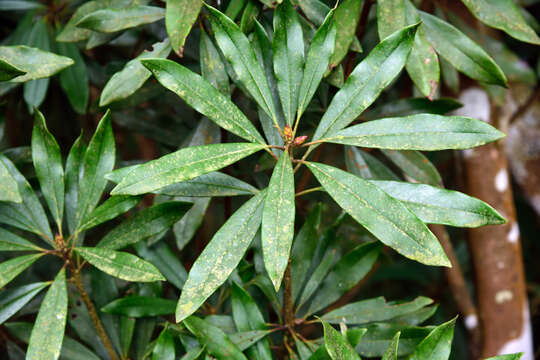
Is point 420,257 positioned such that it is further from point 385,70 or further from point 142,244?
point 142,244

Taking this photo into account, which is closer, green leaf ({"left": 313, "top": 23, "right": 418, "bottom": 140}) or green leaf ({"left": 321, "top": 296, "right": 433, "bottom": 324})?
green leaf ({"left": 313, "top": 23, "right": 418, "bottom": 140})

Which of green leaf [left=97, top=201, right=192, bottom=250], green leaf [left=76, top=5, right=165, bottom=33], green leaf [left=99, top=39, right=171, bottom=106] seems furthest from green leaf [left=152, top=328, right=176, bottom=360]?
green leaf [left=76, top=5, right=165, bottom=33]

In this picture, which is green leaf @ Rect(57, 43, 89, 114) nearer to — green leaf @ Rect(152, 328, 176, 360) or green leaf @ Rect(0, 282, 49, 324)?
green leaf @ Rect(0, 282, 49, 324)

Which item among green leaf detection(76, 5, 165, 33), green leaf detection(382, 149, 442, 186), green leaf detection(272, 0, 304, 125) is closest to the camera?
green leaf detection(272, 0, 304, 125)

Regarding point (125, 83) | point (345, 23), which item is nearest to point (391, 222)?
point (345, 23)

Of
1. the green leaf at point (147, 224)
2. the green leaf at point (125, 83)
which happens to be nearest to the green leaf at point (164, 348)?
the green leaf at point (147, 224)

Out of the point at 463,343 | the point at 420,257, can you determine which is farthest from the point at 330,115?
the point at 463,343
